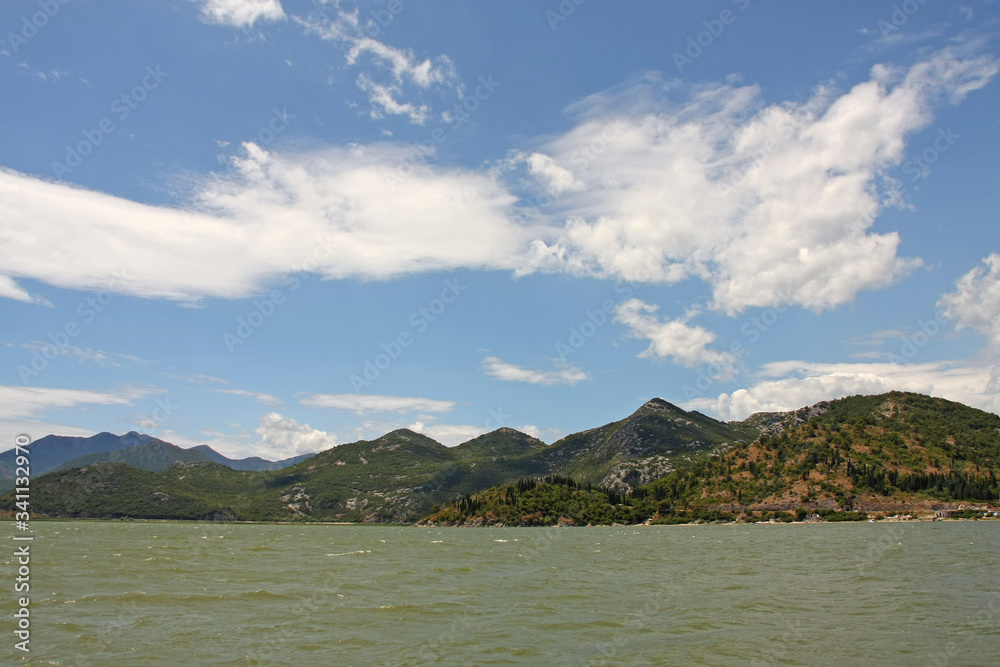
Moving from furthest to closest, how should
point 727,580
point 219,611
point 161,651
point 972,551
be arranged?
point 972,551 < point 727,580 < point 219,611 < point 161,651

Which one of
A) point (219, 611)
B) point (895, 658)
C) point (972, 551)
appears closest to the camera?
point (895, 658)

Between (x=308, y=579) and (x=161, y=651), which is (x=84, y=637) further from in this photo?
(x=308, y=579)

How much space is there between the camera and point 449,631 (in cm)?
3095

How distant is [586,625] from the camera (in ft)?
105

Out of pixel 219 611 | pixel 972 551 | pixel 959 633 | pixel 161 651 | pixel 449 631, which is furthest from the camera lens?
pixel 972 551

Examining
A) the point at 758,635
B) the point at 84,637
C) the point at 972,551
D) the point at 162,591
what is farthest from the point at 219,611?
the point at 972,551

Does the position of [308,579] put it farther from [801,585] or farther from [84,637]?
[801,585]

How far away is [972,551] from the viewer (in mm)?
76562

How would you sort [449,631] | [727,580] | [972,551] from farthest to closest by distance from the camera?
[972,551] → [727,580] → [449,631]

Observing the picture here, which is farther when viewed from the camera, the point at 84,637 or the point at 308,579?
the point at 308,579

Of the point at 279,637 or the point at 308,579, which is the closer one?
the point at 279,637

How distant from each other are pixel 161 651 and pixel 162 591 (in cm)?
2175

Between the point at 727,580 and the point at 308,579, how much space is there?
3792 cm

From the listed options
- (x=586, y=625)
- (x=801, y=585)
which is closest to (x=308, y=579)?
(x=586, y=625)
